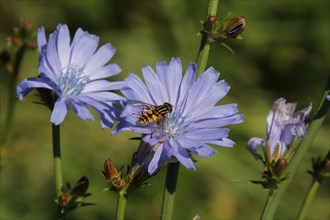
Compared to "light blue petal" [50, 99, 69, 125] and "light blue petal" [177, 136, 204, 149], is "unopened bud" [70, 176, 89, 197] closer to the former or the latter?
"light blue petal" [50, 99, 69, 125]

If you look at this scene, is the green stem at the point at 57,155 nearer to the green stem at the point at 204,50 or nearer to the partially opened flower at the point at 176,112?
the partially opened flower at the point at 176,112

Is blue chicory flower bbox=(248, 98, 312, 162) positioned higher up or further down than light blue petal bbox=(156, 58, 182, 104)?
further down

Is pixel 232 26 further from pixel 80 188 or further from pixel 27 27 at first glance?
pixel 27 27

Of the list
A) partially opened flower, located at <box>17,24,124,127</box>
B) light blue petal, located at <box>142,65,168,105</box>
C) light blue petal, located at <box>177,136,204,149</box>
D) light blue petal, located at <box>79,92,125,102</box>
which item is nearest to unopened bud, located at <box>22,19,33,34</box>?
partially opened flower, located at <box>17,24,124,127</box>

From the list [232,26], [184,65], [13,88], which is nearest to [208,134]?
[232,26]

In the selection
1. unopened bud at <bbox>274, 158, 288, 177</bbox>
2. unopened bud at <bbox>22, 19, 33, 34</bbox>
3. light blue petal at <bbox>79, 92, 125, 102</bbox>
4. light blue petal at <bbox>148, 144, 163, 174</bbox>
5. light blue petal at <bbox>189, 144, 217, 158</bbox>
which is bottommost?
unopened bud at <bbox>274, 158, 288, 177</bbox>

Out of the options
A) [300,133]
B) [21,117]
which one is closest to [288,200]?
[21,117]

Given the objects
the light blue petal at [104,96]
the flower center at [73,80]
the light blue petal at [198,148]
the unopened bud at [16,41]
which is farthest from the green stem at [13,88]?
the light blue petal at [198,148]
